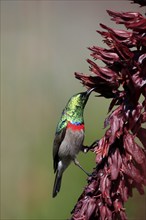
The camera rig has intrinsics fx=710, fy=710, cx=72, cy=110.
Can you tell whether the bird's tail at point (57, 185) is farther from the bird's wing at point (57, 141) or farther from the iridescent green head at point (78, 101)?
the iridescent green head at point (78, 101)

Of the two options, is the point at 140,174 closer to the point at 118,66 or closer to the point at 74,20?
the point at 118,66

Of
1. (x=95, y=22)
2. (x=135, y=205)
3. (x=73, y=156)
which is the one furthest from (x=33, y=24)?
(x=135, y=205)

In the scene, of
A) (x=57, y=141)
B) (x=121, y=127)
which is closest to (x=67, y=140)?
(x=57, y=141)

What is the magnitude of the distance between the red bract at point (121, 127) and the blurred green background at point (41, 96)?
0.59 ft

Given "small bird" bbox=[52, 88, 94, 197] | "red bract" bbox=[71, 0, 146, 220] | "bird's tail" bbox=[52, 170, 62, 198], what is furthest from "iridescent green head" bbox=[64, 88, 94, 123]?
"red bract" bbox=[71, 0, 146, 220]

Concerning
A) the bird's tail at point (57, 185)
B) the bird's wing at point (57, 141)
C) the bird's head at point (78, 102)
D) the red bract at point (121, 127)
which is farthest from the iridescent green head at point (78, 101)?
the red bract at point (121, 127)

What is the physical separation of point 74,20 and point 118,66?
177 inches

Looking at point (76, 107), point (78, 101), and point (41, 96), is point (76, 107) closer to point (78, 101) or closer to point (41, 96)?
point (78, 101)

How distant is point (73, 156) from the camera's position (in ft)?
8.03

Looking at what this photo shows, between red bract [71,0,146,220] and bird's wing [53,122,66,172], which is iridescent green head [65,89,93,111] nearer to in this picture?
bird's wing [53,122,66,172]

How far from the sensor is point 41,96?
135 inches

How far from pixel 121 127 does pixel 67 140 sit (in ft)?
4.98

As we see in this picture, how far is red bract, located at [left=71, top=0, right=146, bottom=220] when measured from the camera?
3.08 feet

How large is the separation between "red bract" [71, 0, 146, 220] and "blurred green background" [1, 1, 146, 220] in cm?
18
